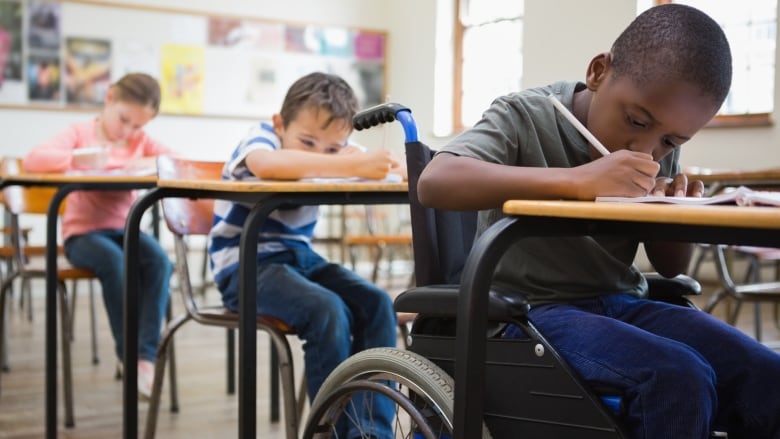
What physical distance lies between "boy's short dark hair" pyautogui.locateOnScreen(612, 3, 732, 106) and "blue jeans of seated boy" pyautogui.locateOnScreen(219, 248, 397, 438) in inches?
32.2

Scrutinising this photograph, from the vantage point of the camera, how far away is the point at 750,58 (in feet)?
19.4

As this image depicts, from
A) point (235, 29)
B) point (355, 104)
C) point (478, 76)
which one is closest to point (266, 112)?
point (235, 29)

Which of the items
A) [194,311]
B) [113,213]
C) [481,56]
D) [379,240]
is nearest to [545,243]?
[194,311]

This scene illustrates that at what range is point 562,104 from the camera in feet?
4.11

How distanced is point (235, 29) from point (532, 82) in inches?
179

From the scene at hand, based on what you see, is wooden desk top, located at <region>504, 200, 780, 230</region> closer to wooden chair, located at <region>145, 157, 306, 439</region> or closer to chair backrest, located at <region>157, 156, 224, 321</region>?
wooden chair, located at <region>145, 157, 306, 439</region>

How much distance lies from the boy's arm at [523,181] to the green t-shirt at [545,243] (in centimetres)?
10

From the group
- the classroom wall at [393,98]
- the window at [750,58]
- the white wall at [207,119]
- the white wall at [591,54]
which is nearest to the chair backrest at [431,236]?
the white wall at [591,54]

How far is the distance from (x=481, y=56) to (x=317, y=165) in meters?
6.49

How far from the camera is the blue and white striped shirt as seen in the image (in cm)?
201

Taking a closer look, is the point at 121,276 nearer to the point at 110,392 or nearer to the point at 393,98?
the point at 110,392

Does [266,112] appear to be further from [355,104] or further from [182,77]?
[355,104]

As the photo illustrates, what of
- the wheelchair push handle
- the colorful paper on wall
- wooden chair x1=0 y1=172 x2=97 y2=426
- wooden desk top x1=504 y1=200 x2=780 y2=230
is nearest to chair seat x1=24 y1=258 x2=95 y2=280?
wooden chair x1=0 y1=172 x2=97 y2=426

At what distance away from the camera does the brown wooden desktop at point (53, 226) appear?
2.33 m
